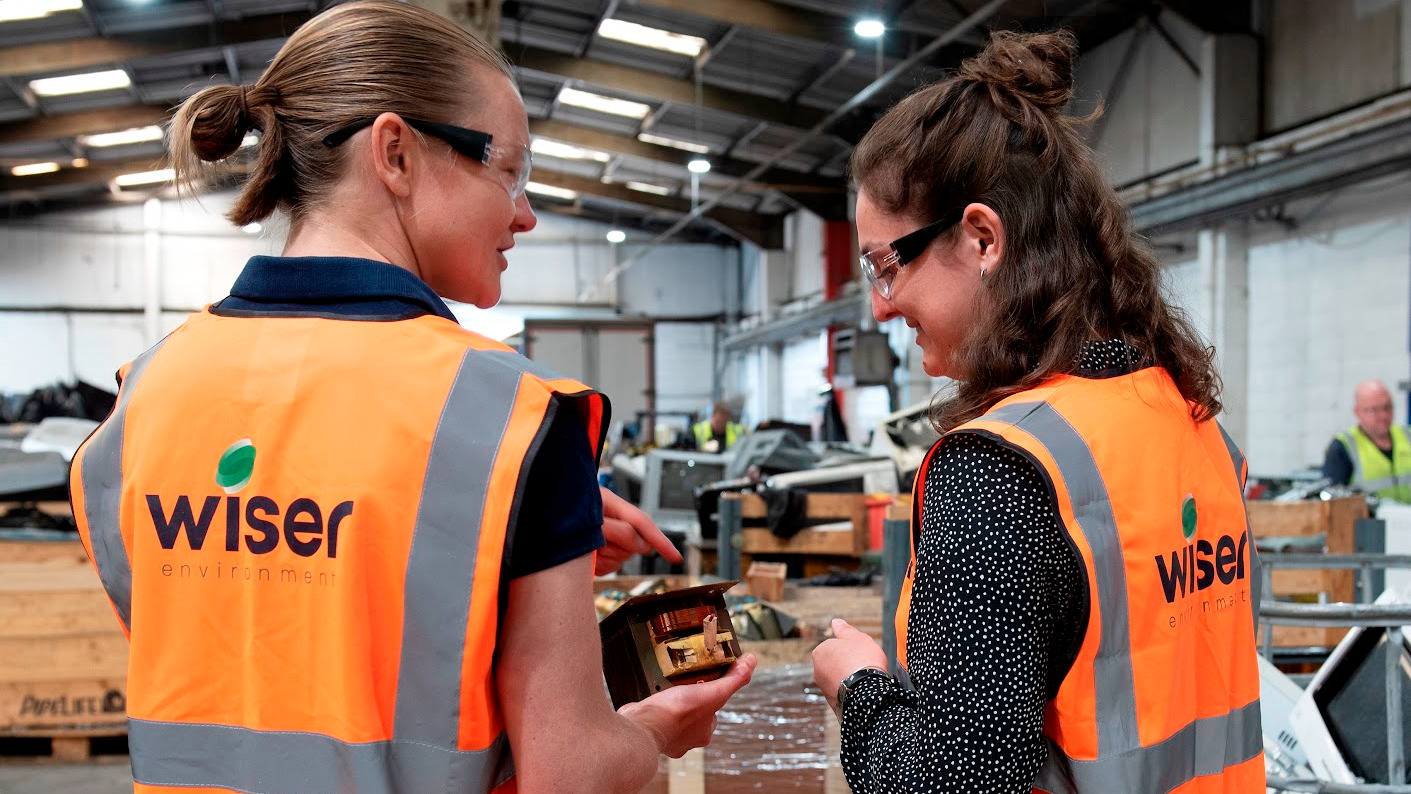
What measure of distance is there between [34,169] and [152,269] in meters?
2.97

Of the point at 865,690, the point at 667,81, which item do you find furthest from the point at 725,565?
the point at 667,81

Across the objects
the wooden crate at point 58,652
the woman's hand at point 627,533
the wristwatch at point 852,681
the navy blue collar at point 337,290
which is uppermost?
the navy blue collar at point 337,290

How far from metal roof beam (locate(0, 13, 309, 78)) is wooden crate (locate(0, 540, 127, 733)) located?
10.3 m

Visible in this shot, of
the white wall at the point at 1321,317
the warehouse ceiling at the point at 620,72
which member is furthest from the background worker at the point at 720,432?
the white wall at the point at 1321,317

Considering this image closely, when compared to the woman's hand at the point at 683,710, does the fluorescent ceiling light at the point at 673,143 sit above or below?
above

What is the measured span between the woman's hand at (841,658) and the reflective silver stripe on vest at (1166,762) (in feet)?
0.88

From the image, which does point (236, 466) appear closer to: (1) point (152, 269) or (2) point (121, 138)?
(2) point (121, 138)

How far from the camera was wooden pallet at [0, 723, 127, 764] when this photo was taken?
4.75 meters

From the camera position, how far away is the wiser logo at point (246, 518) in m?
1.10

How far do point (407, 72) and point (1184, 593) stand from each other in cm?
106

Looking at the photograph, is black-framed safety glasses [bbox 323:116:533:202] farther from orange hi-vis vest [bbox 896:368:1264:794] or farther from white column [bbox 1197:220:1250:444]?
white column [bbox 1197:220:1250:444]

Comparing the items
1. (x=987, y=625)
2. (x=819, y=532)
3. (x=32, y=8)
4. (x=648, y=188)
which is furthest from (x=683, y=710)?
(x=648, y=188)

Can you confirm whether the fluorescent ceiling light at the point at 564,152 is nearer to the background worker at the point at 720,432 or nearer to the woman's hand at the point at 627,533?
the background worker at the point at 720,432

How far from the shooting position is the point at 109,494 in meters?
1.21
